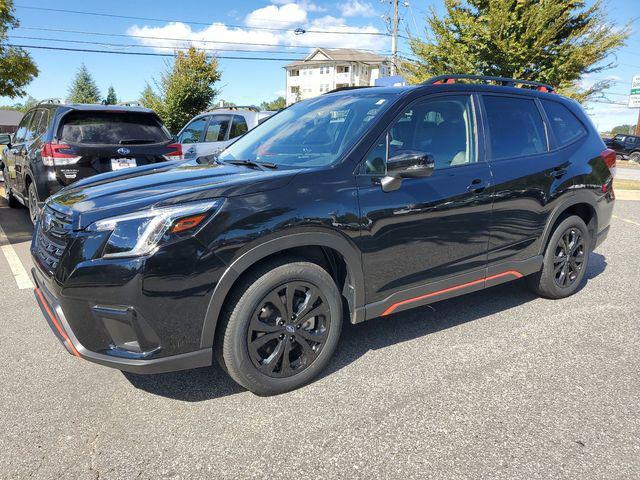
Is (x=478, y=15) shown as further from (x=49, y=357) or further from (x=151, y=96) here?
(x=151, y=96)

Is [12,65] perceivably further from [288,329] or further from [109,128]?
[288,329]

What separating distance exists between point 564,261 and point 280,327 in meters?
2.92

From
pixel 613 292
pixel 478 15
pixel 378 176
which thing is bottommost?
pixel 613 292

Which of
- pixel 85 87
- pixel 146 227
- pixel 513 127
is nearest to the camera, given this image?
pixel 146 227

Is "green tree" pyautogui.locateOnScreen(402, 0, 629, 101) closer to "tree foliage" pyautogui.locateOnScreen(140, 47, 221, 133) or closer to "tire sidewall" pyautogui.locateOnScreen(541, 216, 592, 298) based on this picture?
"tire sidewall" pyautogui.locateOnScreen(541, 216, 592, 298)

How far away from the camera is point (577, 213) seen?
4488 millimetres

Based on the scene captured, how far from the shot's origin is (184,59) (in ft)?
83.4

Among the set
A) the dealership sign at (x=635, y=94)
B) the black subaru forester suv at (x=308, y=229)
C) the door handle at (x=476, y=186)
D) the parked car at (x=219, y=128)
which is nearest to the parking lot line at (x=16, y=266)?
the black subaru forester suv at (x=308, y=229)

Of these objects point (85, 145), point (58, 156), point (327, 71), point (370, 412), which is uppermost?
point (327, 71)

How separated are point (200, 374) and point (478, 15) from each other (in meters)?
12.6

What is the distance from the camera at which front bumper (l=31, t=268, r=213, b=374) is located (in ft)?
7.97

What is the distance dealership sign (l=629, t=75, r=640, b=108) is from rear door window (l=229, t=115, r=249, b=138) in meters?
26.1

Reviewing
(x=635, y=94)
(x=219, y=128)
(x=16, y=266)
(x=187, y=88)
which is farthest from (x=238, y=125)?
(x=635, y=94)

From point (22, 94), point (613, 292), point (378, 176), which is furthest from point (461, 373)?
point (22, 94)
